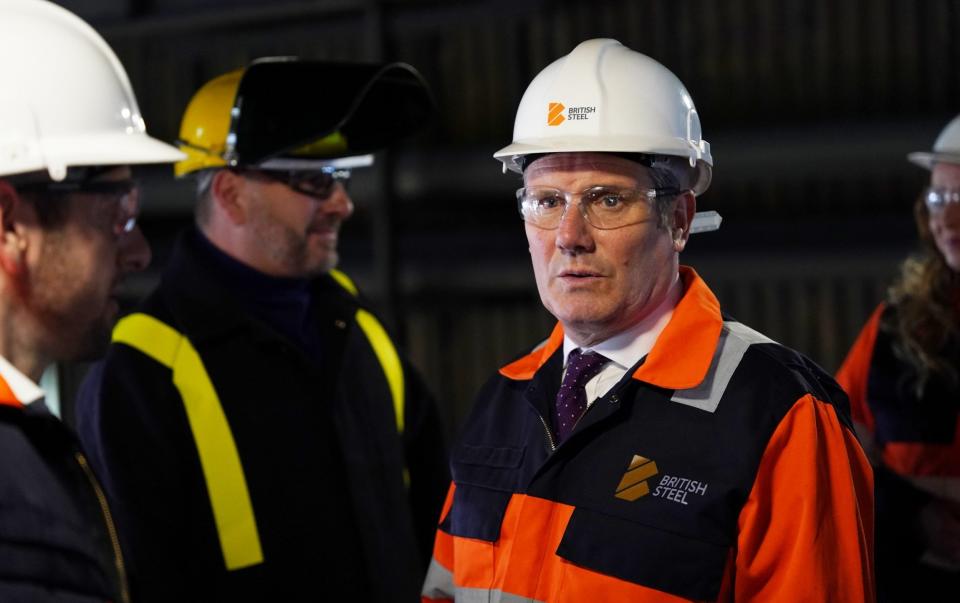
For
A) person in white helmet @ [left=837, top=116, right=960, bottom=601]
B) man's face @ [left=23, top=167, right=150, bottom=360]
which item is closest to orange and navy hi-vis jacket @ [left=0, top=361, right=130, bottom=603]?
man's face @ [left=23, top=167, right=150, bottom=360]

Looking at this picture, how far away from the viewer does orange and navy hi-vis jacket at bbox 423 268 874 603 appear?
177cm

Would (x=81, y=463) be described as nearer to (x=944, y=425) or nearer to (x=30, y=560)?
(x=30, y=560)

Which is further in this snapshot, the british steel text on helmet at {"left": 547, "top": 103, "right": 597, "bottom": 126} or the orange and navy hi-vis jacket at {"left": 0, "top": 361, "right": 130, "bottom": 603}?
the british steel text on helmet at {"left": 547, "top": 103, "right": 597, "bottom": 126}

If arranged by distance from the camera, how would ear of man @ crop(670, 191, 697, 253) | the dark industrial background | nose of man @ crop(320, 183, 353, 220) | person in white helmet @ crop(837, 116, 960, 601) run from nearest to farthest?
1. ear of man @ crop(670, 191, 697, 253)
2. person in white helmet @ crop(837, 116, 960, 601)
3. nose of man @ crop(320, 183, 353, 220)
4. the dark industrial background

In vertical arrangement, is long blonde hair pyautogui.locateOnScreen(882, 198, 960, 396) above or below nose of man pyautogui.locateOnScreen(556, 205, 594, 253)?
below

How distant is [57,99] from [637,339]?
119 centimetres

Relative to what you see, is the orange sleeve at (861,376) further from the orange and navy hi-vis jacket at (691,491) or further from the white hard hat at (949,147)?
the orange and navy hi-vis jacket at (691,491)

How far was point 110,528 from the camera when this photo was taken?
1851 millimetres

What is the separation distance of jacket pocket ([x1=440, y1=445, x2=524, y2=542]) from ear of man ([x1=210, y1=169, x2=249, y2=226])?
1.31 m

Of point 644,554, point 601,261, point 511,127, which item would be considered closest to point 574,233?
point 601,261

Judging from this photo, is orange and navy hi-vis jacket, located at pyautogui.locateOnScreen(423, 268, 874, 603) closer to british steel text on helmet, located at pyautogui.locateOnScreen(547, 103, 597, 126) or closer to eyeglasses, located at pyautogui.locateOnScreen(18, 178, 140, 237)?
british steel text on helmet, located at pyautogui.locateOnScreen(547, 103, 597, 126)

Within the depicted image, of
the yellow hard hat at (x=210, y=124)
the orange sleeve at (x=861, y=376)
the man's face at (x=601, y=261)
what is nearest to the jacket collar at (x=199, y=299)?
the yellow hard hat at (x=210, y=124)

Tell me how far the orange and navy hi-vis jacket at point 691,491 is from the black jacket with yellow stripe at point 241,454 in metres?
0.87

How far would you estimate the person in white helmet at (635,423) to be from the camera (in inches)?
70.3
